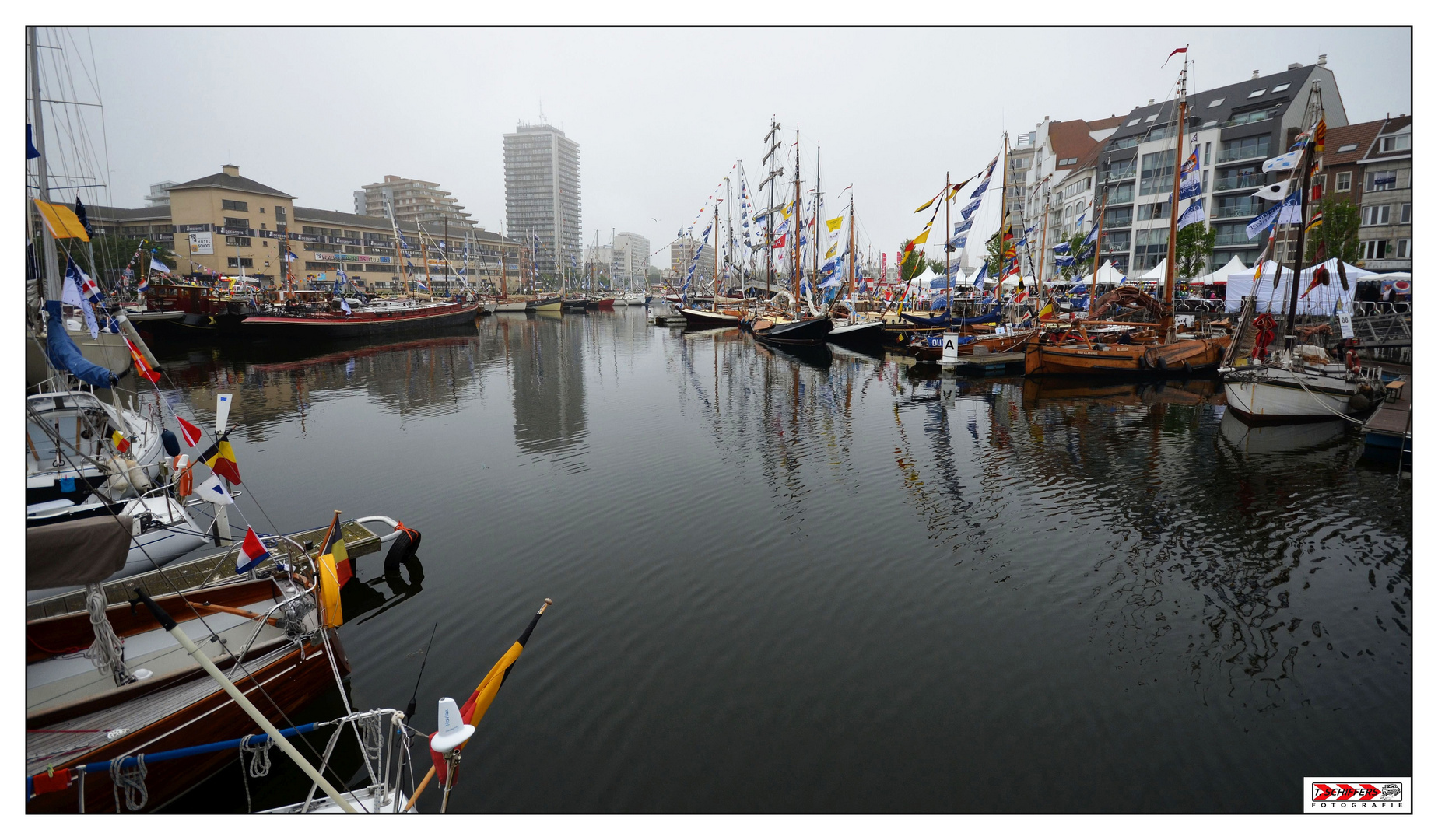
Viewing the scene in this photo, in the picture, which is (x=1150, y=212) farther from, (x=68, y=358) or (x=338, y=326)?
(x=68, y=358)

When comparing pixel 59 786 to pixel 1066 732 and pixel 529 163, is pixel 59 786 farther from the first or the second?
pixel 529 163

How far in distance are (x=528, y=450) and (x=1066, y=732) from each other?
14.3 meters

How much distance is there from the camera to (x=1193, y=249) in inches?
1620

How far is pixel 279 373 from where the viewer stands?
109ft

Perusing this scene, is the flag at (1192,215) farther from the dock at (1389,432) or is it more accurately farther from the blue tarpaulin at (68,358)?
the blue tarpaulin at (68,358)

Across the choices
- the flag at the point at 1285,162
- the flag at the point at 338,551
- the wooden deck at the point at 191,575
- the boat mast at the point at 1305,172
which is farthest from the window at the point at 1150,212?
the flag at the point at 338,551

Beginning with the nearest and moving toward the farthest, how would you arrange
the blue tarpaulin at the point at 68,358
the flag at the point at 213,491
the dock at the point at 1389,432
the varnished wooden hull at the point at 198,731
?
the varnished wooden hull at the point at 198,731, the flag at the point at 213,491, the blue tarpaulin at the point at 68,358, the dock at the point at 1389,432

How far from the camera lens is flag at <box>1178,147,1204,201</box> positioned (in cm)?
2283

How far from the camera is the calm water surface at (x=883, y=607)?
6352 mm

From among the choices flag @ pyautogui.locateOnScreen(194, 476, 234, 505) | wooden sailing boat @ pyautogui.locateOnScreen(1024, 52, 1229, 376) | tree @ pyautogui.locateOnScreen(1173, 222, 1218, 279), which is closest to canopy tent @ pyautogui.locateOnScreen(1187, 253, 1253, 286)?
tree @ pyautogui.locateOnScreen(1173, 222, 1218, 279)

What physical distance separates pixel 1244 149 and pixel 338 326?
6418 cm

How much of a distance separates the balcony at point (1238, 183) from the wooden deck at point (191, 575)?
56.9 meters

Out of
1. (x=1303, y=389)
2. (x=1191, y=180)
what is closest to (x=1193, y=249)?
(x=1191, y=180)

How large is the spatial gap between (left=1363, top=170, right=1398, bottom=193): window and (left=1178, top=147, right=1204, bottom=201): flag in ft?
44.6
